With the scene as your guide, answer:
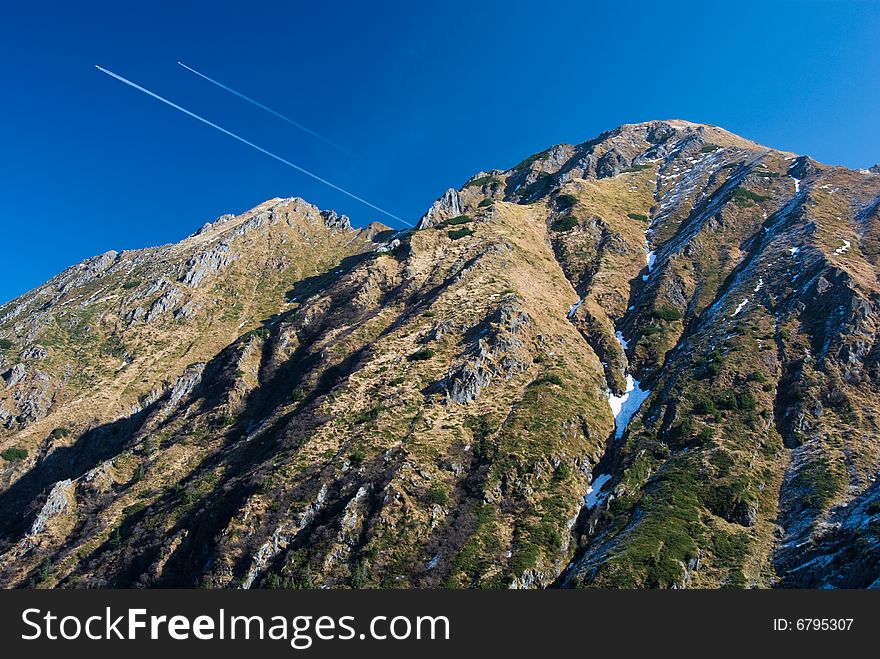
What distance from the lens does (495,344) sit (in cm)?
8688

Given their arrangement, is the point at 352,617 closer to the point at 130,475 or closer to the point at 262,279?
the point at 130,475

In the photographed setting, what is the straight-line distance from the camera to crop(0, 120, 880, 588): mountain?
55.3m

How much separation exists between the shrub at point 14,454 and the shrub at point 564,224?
5155 inches

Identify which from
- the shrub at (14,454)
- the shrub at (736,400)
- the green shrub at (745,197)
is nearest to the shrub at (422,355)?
the shrub at (736,400)

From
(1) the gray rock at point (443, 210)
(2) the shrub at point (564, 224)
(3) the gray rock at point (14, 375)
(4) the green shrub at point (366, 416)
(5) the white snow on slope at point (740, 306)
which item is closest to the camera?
(4) the green shrub at point (366, 416)

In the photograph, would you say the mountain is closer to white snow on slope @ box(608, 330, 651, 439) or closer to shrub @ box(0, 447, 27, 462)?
shrub @ box(0, 447, 27, 462)

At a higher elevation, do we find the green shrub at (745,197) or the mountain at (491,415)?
the green shrub at (745,197)

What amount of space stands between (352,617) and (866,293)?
9181cm

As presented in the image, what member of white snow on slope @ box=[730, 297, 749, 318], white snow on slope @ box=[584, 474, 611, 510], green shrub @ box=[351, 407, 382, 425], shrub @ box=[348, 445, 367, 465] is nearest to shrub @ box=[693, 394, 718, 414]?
white snow on slope @ box=[584, 474, 611, 510]

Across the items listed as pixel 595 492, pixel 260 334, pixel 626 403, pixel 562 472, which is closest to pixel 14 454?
pixel 260 334

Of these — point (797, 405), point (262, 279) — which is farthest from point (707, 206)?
point (262, 279)

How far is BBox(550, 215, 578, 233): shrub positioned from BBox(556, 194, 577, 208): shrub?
8530mm

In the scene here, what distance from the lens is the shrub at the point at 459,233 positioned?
134 m

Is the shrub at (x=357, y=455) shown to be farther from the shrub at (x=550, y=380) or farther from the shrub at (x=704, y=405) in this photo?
the shrub at (x=704, y=405)
